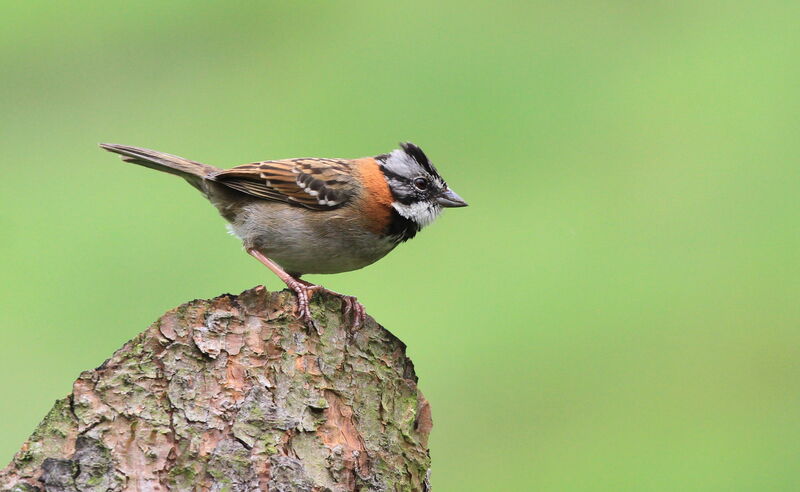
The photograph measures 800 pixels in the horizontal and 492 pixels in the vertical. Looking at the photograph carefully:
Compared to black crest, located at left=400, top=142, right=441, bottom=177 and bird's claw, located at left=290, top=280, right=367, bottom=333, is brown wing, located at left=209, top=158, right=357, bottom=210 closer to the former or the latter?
black crest, located at left=400, top=142, right=441, bottom=177

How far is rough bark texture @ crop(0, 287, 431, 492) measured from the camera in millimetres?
4230

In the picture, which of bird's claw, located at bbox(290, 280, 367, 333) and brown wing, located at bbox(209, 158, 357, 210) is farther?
brown wing, located at bbox(209, 158, 357, 210)

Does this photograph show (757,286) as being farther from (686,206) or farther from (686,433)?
(686,433)

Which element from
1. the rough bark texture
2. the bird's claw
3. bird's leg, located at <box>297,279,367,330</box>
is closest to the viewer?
the rough bark texture

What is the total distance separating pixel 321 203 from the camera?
6.60m

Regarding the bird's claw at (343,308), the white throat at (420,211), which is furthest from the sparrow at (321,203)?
the bird's claw at (343,308)

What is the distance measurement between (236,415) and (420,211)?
2561mm

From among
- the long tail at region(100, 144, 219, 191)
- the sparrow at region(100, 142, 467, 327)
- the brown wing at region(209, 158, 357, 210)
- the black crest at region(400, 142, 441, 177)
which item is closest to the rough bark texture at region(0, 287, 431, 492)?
the sparrow at region(100, 142, 467, 327)

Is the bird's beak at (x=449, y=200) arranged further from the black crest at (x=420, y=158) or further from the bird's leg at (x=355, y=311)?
the bird's leg at (x=355, y=311)

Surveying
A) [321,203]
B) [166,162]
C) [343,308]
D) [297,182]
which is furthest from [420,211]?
[343,308]

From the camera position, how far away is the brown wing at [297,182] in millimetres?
6625

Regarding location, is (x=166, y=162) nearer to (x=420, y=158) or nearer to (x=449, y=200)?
(x=420, y=158)

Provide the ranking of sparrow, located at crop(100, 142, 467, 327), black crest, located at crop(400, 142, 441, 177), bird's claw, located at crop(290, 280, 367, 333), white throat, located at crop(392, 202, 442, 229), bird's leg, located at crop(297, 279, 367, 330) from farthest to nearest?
black crest, located at crop(400, 142, 441, 177) → white throat, located at crop(392, 202, 442, 229) → sparrow, located at crop(100, 142, 467, 327) → bird's leg, located at crop(297, 279, 367, 330) → bird's claw, located at crop(290, 280, 367, 333)

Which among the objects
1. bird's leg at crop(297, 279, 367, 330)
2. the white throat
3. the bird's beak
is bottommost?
bird's leg at crop(297, 279, 367, 330)
